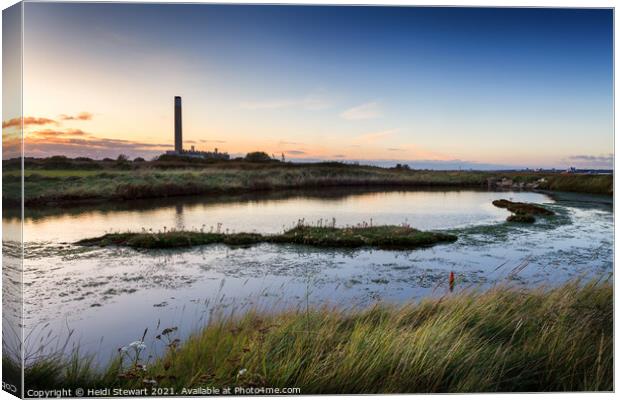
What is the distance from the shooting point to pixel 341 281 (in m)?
7.00

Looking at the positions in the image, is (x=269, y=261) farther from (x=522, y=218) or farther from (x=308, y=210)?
(x=522, y=218)

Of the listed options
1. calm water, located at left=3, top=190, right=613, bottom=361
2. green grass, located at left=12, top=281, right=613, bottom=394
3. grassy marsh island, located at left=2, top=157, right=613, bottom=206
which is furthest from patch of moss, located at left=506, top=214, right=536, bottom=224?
green grass, located at left=12, top=281, right=613, bottom=394

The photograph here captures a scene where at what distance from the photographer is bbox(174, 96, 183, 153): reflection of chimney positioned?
19.9 feet

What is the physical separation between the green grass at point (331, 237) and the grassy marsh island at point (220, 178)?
1.07 meters

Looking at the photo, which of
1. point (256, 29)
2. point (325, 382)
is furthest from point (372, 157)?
point (325, 382)

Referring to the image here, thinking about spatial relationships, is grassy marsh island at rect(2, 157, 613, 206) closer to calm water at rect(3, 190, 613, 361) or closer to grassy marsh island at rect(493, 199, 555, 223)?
calm water at rect(3, 190, 613, 361)

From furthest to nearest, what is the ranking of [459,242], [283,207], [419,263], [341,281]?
[283,207]
[459,242]
[419,263]
[341,281]

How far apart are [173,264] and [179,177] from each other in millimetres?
1493

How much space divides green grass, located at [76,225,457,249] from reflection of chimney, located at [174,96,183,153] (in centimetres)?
233

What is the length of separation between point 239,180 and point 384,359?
12.9ft

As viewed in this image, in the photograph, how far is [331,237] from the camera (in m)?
9.09

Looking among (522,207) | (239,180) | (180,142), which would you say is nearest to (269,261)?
(239,180)

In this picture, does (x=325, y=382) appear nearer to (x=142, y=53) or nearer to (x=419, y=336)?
(x=419, y=336)

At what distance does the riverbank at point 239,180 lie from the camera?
6211 mm
